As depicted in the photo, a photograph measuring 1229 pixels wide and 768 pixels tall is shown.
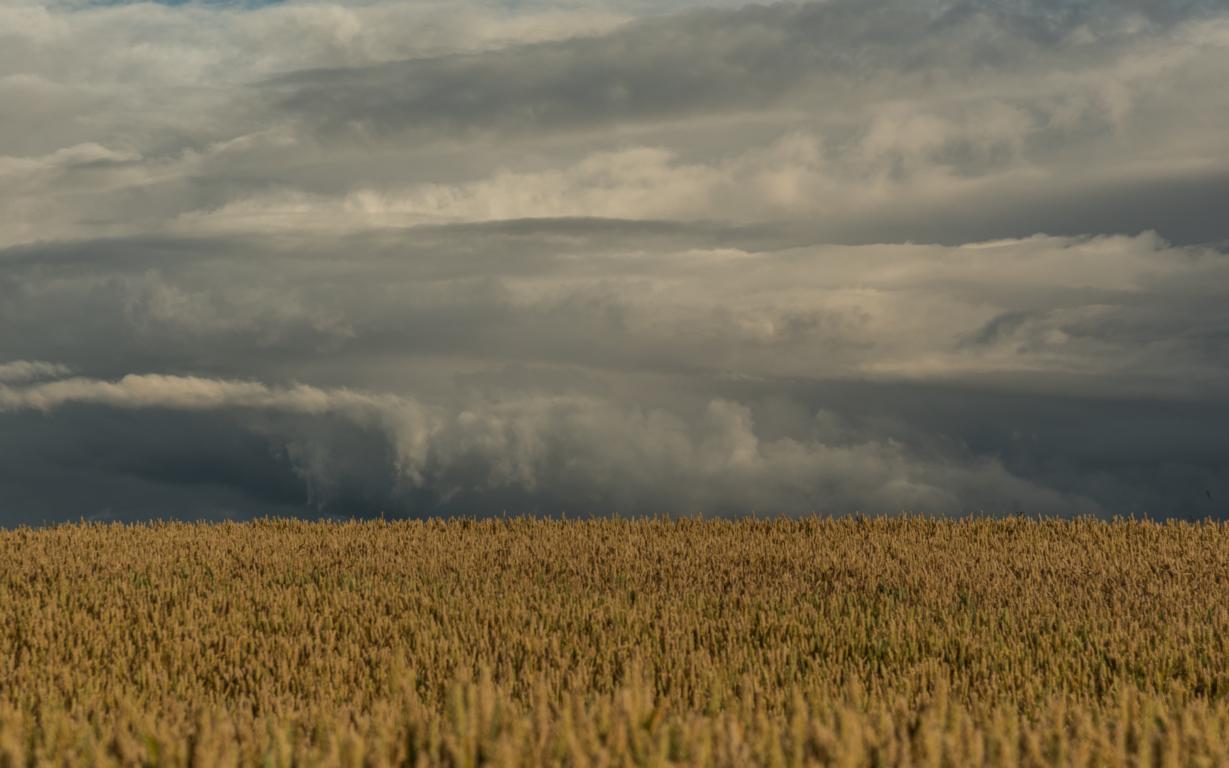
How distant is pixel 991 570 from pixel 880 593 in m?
2.35

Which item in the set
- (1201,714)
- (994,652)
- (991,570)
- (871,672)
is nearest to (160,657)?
(871,672)

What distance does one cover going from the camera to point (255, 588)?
14.8 m

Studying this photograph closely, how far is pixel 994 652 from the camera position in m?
11.4

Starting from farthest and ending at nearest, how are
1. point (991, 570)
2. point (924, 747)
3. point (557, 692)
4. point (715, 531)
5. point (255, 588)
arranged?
point (715, 531) < point (991, 570) < point (255, 588) < point (557, 692) < point (924, 747)

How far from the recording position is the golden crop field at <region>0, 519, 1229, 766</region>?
5.67 meters

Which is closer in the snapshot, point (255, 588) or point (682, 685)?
point (682, 685)

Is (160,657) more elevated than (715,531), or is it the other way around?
(715,531)

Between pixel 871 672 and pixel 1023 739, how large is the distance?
204 inches

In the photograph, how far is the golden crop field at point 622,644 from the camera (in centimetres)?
567

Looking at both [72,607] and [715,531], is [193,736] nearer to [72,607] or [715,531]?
[72,607]

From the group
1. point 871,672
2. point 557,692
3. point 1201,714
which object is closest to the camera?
point 1201,714

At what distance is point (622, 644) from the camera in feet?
37.3

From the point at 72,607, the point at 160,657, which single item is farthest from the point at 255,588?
the point at 160,657

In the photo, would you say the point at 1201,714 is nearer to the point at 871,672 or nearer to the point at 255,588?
A: the point at 871,672
